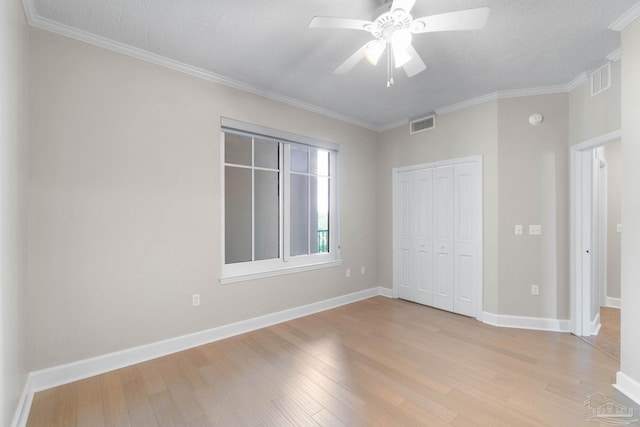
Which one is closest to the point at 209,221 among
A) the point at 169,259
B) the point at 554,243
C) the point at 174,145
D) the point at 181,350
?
the point at 169,259

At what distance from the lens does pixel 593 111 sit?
2779 mm

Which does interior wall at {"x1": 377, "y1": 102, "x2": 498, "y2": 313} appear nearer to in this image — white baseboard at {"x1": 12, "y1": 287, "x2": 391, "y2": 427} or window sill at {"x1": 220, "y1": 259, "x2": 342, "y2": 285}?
window sill at {"x1": 220, "y1": 259, "x2": 342, "y2": 285}

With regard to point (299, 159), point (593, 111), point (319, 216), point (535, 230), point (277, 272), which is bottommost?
point (277, 272)

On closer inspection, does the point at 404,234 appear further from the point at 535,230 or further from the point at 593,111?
the point at 593,111

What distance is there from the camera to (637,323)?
1.94 m

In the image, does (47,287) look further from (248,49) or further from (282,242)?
(248,49)

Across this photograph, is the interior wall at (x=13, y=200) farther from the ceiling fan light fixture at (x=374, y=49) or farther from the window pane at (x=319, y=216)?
the window pane at (x=319, y=216)

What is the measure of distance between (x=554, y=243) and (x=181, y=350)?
13.4ft

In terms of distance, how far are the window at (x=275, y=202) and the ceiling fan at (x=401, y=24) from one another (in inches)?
67.8

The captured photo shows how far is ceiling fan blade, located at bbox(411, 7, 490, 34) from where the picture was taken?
60.5 inches

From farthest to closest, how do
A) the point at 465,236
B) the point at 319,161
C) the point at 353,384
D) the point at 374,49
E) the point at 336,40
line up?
the point at 319,161
the point at 465,236
the point at 336,40
the point at 353,384
the point at 374,49

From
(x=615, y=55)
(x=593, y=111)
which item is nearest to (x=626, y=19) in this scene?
(x=615, y=55)

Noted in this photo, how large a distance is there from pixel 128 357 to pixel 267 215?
1887mm

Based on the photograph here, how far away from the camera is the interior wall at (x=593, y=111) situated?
98.4 inches
